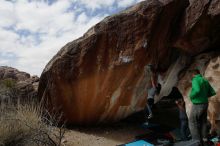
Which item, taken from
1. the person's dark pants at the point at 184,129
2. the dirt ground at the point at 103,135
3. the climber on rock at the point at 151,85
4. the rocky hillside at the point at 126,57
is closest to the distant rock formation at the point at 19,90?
the rocky hillside at the point at 126,57

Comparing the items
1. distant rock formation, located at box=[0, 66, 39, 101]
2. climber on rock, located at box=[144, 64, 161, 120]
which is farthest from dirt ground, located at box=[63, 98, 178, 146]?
distant rock formation, located at box=[0, 66, 39, 101]

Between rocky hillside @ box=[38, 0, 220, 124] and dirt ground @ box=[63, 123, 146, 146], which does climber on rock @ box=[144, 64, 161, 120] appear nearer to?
rocky hillside @ box=[38, 0, 220, 124]

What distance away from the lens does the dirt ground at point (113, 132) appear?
7.79m

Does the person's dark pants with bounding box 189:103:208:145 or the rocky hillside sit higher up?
the rocky hillside

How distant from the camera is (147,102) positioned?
8578mm

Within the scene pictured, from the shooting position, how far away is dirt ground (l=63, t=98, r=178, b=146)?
7.79 m

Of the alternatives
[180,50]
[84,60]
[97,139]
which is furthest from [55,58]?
[180,50]

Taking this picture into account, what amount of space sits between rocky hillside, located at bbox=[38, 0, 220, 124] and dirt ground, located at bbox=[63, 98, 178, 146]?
1.29 ft

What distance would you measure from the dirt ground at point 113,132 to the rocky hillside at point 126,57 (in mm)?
392

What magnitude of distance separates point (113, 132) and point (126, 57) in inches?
79.6

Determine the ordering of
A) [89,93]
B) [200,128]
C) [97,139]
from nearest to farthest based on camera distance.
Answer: [200,128] < [97,139] < [89,93]

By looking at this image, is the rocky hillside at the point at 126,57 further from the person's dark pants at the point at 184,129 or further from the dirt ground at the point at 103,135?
the person's dark pants at the point at 184,129

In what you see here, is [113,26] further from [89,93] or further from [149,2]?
[89,93]

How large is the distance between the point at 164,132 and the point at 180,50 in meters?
2.25
